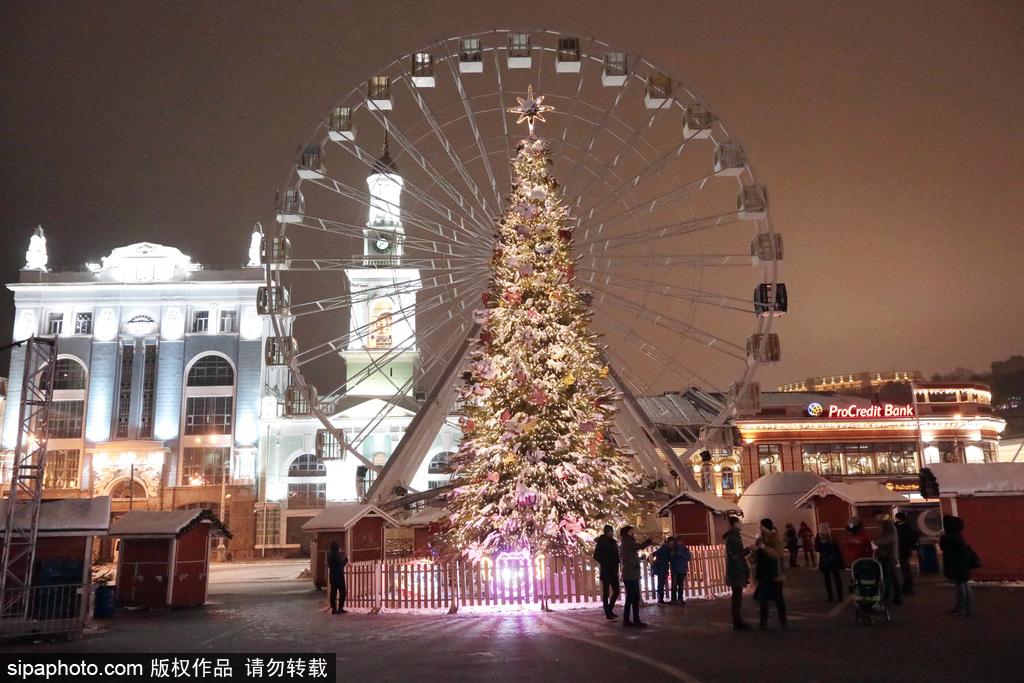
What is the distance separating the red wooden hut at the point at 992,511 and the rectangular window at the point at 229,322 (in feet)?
182

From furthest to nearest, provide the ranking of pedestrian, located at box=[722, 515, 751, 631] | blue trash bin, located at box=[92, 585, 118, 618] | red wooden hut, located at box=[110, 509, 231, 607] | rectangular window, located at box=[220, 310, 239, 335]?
1. rectangular window, located at box=[220, 310, 239, 335]
2. red wooden hut, located at box=[110, 509, 231, 607]
3. blue trash bin, located at box=[92, 585, 118, 618]
4. pedestrian, located at box=[722, 515, 751, 631]

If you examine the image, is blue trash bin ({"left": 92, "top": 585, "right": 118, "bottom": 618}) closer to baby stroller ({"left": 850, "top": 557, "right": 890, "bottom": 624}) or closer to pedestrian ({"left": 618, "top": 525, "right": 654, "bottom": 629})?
pedestrian ({"left": 618, "top": 525, "right": 654, "bottom": 629})

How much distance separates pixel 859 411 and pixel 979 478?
38451 mm

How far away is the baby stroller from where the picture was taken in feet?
41.0

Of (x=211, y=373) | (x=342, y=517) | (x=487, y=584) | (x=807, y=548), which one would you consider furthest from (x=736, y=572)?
(x=211, y=373)

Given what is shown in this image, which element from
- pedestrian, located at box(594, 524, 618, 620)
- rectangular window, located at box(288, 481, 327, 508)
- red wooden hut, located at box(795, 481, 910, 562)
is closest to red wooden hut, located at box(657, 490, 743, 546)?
red wooden hut, located at box(795, 481, 910, 562)

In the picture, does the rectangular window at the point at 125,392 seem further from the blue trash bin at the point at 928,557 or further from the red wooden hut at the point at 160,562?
the blue trash bin at the point at 928,557

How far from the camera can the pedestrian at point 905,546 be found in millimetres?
15969

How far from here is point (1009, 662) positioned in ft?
30.2

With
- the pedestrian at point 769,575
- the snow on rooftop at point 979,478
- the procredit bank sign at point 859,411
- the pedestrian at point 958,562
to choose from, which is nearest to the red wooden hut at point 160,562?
the pedestrian at point 769,575

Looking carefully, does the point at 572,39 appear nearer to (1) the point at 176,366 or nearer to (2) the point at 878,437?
(2) the point at 878,437

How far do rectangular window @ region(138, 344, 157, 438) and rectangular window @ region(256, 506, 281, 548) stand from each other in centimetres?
1054

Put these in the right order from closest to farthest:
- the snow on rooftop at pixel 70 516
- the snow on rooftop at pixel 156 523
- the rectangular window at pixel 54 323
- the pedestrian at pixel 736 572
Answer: the pedestrian at pixel 736 572 < the snow on rooftop at pixel 70 516 < the snow on rooftop at pixel 156 523 < the rectangular window at pixel 54 323

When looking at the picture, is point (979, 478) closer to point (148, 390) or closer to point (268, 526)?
point (268, 526)
